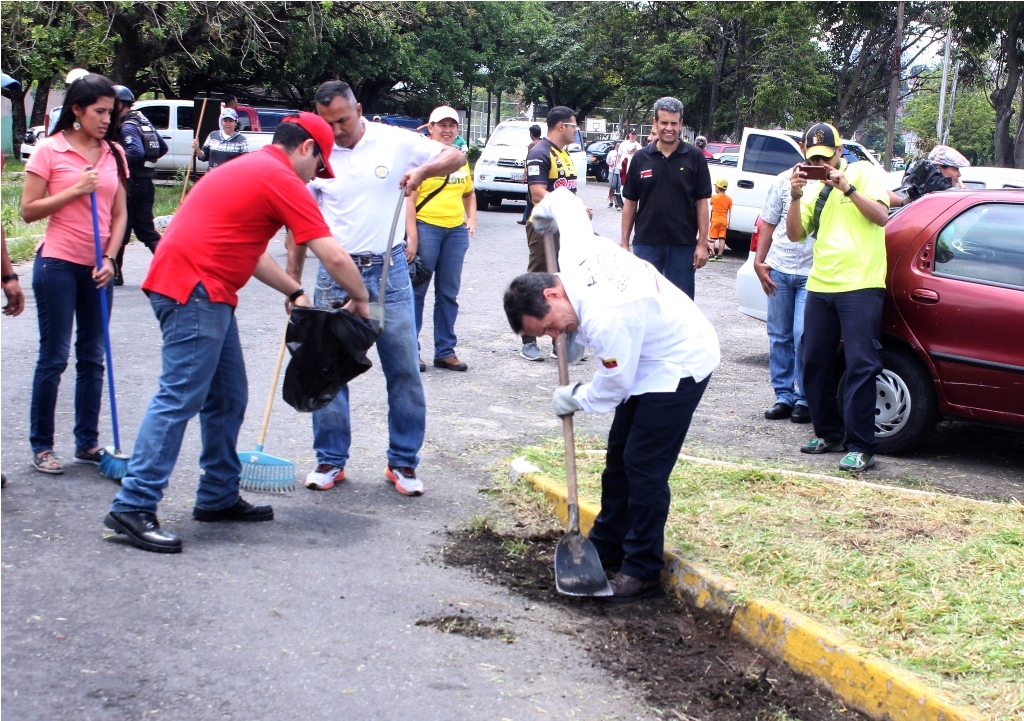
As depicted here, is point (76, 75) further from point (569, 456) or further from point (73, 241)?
point (569, 456)

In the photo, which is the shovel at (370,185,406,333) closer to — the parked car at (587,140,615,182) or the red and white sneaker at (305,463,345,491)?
the red and white sneaker at (305,463,345,491)

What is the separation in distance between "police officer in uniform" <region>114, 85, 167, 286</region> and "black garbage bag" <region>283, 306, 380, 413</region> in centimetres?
566

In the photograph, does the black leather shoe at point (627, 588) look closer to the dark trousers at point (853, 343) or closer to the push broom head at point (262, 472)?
the push broom head at point (262, 472)

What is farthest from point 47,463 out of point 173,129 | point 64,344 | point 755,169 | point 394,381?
point 173,129

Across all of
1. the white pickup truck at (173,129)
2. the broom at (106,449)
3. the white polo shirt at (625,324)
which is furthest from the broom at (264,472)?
the white pickup truck at (173,129)

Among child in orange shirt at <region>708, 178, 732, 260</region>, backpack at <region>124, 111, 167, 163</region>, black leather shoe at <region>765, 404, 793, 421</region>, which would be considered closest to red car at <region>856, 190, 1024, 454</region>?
black leather shoe at <region>765, 404, 793, 421</region>

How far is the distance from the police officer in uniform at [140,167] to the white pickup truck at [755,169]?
8829mm

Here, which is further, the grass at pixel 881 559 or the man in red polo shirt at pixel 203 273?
the man in red polo shirt at pixel 203 273

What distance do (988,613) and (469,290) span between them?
8.67m

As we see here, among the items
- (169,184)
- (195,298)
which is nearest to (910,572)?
(195,298)

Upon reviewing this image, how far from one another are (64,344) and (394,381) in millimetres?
1570

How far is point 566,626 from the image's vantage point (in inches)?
157

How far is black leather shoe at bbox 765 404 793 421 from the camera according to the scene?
714 cm

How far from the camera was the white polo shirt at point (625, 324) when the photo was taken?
12.3 ft
